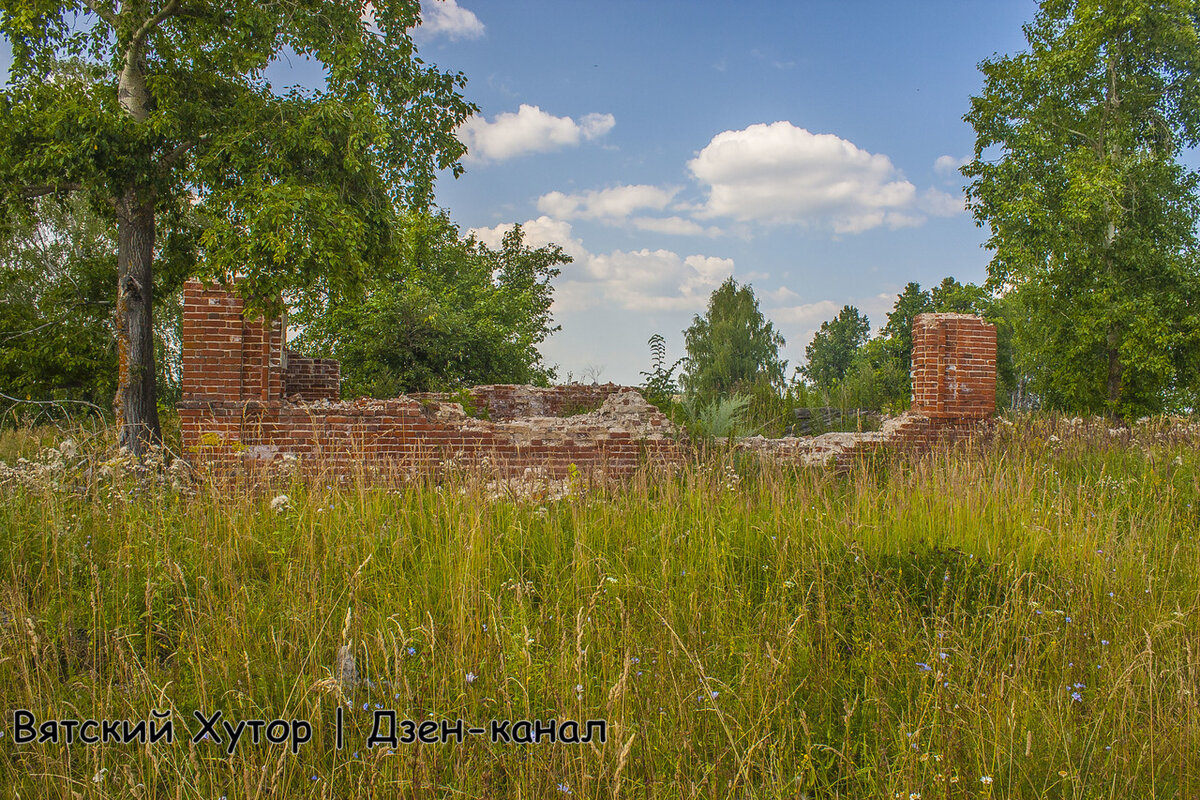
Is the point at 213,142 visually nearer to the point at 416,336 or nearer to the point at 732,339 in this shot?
the point at 416,336

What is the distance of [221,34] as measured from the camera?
10.6 meters

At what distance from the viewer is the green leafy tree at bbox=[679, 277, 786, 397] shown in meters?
35.5

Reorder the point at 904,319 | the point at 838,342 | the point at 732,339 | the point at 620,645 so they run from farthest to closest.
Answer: the point at 838,342, the point at 904,319, the point at 732,339, the point at 620,645

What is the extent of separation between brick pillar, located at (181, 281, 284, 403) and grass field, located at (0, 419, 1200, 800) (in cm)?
257

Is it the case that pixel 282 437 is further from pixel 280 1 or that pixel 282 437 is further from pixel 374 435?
pixel 280 1

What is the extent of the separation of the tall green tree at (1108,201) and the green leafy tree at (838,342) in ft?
130

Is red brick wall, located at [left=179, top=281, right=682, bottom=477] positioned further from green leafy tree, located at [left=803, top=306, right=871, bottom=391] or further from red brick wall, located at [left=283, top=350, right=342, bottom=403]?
green leafy tree, located at [left=803, top=306, right=871, bottom=391]

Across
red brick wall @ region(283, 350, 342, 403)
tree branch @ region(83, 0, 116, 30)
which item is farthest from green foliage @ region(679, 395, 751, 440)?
tree branch @ region(83, 0, 116, 30)

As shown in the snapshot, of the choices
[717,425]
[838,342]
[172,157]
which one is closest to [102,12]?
[172,157]

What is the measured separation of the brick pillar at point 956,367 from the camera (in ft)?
28.8

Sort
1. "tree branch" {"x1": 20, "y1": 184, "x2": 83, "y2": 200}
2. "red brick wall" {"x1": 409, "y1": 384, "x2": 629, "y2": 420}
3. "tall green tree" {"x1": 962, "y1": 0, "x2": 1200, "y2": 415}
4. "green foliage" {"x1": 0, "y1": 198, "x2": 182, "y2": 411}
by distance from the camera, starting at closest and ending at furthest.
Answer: "tree branch" {"x1": 20, "y1": 184, "x2": 83, "y2": 200} < "red brick wall" {"x1": 409, "y1": 384, "x2": 629, "y2": 420} < "green foliage" {"x1": 0, "y1": 198, "x2": 182, "y2": 411} < "tall green tree" {"x1": 962, "y1": 0, "x2": 1200, "y2": 415}

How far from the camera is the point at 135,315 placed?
10133 mm

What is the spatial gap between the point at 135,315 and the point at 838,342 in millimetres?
56449

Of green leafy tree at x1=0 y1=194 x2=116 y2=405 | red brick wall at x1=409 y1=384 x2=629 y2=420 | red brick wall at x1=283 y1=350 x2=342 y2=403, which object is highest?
green leafy tree at x1=0 y1=194 x2=116 y2=405
